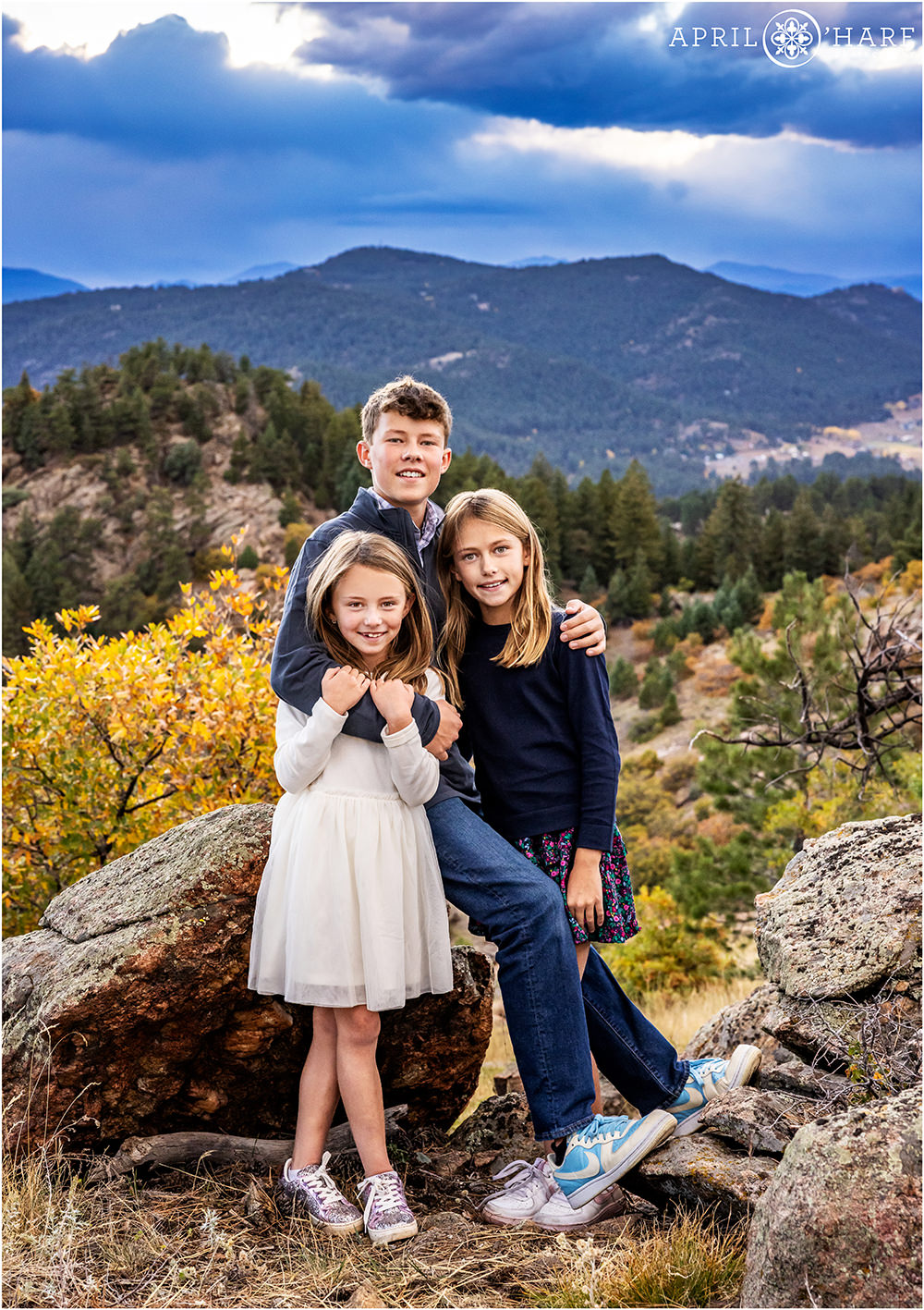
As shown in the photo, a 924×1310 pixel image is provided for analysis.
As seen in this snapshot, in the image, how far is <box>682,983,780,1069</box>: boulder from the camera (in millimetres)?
4324

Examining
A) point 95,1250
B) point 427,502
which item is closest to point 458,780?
point 427,502

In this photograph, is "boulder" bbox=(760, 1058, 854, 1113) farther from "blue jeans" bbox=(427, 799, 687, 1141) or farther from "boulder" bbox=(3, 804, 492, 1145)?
"boulder" bbox=(3, 804, 492, 1145)

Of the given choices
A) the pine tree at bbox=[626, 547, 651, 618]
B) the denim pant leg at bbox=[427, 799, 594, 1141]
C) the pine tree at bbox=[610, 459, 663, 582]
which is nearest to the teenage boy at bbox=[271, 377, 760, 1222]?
the denim pant leg at bbox=[427, 799, 594, 1141]

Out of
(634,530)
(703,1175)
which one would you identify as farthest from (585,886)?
(634,530)

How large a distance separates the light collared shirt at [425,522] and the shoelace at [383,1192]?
218 centimetres

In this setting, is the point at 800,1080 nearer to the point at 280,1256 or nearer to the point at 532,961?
the point at 532,961

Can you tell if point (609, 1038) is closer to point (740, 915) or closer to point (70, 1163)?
point (70, 1163)

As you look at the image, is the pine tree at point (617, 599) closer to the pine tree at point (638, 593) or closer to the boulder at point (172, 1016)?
the pine tree at point (638, 593)

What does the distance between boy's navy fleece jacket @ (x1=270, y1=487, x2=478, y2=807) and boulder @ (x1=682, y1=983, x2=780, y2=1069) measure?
1806mm

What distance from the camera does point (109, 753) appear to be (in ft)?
21.3

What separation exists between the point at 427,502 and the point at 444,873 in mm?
1428

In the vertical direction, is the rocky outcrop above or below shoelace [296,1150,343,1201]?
above

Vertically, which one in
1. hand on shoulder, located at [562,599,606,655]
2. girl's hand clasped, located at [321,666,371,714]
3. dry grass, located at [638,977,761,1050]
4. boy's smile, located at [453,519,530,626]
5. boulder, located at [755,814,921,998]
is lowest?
dry grass, located at [638,977,761,1050]

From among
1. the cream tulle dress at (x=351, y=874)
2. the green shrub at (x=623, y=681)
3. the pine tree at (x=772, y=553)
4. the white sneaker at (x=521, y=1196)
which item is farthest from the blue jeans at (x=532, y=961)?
the pine tree at (x=772, y=553)
